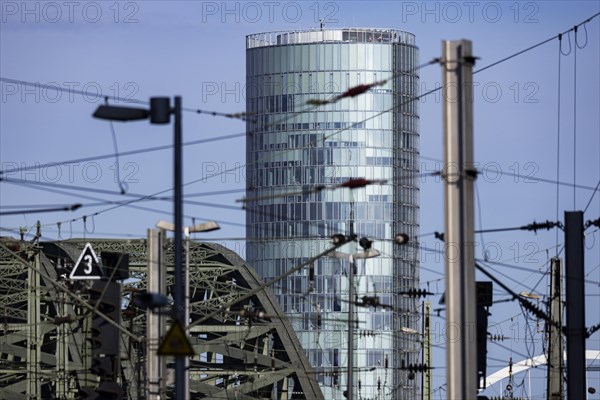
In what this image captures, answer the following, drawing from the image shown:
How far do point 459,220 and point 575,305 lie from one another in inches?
332

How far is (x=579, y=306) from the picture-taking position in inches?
1837

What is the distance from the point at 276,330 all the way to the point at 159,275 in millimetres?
53287

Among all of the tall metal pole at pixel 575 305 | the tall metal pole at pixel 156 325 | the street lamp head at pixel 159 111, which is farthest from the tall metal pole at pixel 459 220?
the tall metal pole at pixel 156 325

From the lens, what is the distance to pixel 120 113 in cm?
3669

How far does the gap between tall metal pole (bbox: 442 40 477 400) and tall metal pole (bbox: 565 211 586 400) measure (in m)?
7.16

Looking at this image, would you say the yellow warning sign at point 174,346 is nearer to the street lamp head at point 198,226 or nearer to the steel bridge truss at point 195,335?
the street lamp head at point 198,226

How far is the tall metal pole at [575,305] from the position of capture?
46188 mm

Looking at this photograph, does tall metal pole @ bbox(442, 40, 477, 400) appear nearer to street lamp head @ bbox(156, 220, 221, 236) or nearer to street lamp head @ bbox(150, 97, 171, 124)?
street lamp head @ bbox(150, 97, 171, 124)

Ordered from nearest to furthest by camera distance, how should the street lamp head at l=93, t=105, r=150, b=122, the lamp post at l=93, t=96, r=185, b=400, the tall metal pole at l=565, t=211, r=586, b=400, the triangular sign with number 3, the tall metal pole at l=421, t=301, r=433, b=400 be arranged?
1. the street lamp head at l=93, t=105, r=150, b=122
2. the lamp post at l=93, t=96, r=185, b=400
3. the tall metal pole at l=565, t=211, r=586, b=400
4. the triangular sign with number 3
5. the tall metal pole at l=421, t=301, r=433, b=400

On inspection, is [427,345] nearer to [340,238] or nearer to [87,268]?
[87,268]

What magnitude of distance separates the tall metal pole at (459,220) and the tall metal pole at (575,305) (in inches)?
282

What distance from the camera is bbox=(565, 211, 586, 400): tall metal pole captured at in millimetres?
46188

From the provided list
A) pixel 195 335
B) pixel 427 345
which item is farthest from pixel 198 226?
pixel 195 335

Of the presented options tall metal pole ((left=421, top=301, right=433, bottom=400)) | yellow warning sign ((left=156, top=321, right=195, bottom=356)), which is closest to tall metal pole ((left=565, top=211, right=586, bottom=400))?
yellow warning sign ((left=156, top=321, right=195, bottom=356))
